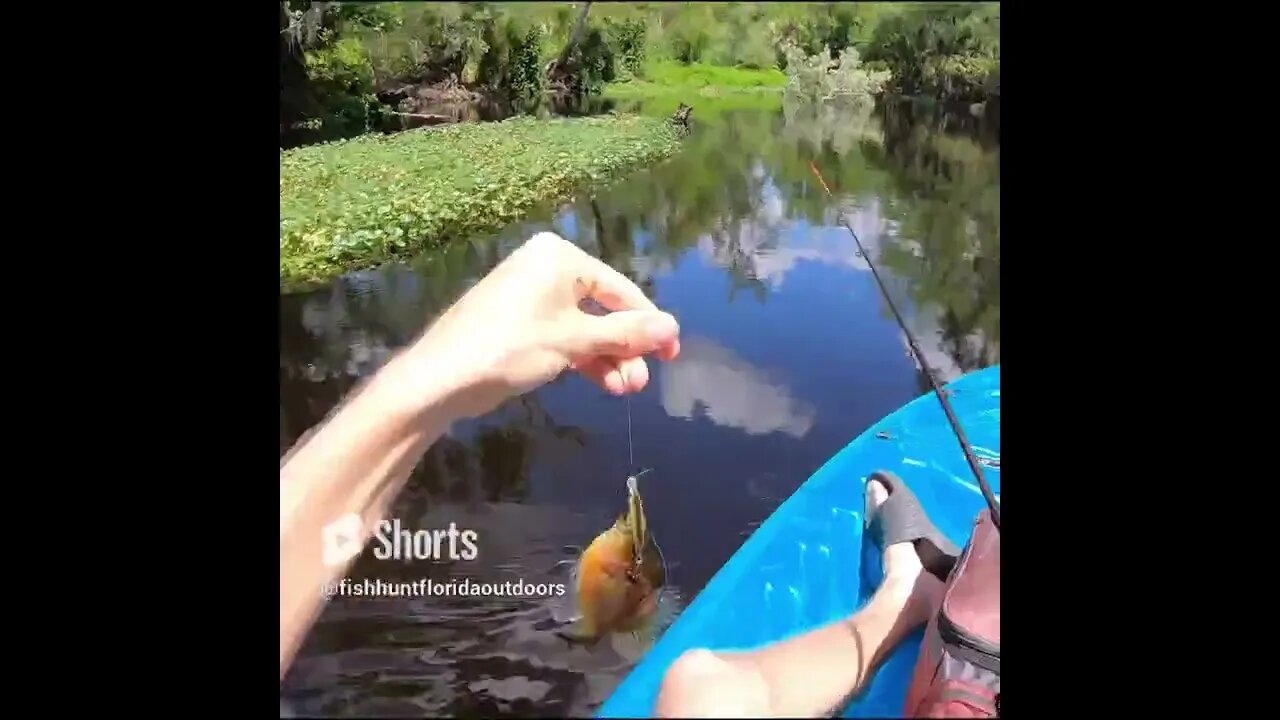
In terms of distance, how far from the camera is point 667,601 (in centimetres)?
206

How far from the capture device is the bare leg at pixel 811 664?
181 centimetres

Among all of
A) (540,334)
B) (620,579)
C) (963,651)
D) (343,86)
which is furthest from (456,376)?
(963,651)

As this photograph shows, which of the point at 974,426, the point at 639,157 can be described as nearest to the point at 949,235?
the point at 974,426

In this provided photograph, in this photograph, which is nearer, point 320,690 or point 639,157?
point 320,690

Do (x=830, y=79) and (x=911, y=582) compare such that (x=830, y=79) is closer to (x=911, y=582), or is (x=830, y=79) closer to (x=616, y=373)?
(x=616, y=373)

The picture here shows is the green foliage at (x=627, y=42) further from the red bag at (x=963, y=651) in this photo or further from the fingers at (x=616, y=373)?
the red bag at (x=963, y=651)

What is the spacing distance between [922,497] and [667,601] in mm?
641

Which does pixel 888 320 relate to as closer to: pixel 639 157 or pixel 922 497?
pixel 922 497

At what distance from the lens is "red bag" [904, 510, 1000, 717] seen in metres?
1.95

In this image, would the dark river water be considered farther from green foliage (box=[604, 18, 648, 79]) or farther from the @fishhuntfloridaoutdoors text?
green foliage (box=[604, 18, 648, 79])

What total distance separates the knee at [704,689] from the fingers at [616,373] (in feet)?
1.90

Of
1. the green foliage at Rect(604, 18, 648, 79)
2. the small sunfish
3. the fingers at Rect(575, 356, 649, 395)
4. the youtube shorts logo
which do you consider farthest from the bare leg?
the green foliage at Rect(604, 18, 648, 79)

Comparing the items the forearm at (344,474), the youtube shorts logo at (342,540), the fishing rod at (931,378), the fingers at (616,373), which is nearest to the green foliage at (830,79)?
the fishing rod at (931,378)

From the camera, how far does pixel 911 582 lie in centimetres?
205
